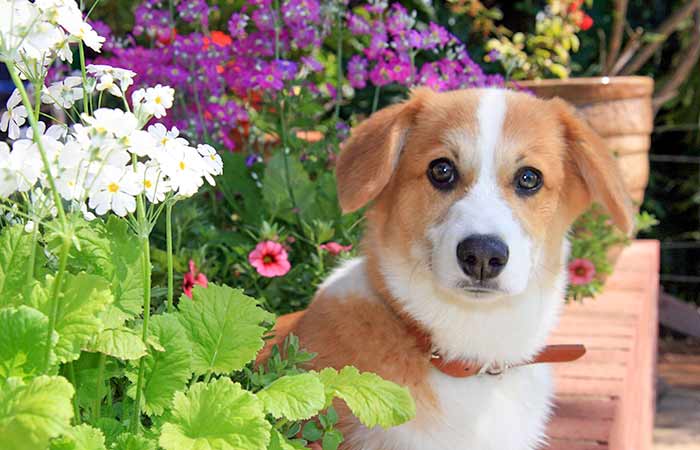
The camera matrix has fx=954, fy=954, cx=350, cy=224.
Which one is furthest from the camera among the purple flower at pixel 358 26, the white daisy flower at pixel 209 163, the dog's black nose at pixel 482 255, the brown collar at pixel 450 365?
the purple flower at pixel 358 26

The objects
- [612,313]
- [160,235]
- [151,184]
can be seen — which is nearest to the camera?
[151,184]

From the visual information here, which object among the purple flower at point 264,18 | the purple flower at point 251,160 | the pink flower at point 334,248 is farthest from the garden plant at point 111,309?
the purple flower at point 264,18

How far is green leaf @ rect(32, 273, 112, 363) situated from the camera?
139cm

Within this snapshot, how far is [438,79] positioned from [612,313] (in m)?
1.26

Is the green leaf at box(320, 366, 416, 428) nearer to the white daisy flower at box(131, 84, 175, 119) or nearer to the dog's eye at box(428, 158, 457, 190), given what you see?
the white daisy flower at box(131, 84, 175, 119)

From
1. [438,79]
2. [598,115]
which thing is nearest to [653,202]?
[598,115]

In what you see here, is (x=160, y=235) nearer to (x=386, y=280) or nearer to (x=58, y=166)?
(x=386, y=280)

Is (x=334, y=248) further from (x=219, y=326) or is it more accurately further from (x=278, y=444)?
(x=278, y=444)

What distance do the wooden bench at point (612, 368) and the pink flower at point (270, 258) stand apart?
36.7 inches

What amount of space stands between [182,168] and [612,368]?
218 cm

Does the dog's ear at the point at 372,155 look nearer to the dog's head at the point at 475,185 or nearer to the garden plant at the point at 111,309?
the dog's head at the point at 475,185

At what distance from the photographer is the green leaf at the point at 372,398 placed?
61.4 inches

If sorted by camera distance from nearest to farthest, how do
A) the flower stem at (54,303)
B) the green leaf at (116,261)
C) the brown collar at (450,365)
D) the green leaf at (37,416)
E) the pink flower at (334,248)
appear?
1. the green leaf at (37,416)
2. the flower stem at (54,303)
3. the green leaf at (116,261)
4. the brown collar at (450,365)
5. the pink flower at (334,248)

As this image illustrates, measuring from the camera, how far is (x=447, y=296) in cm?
219
